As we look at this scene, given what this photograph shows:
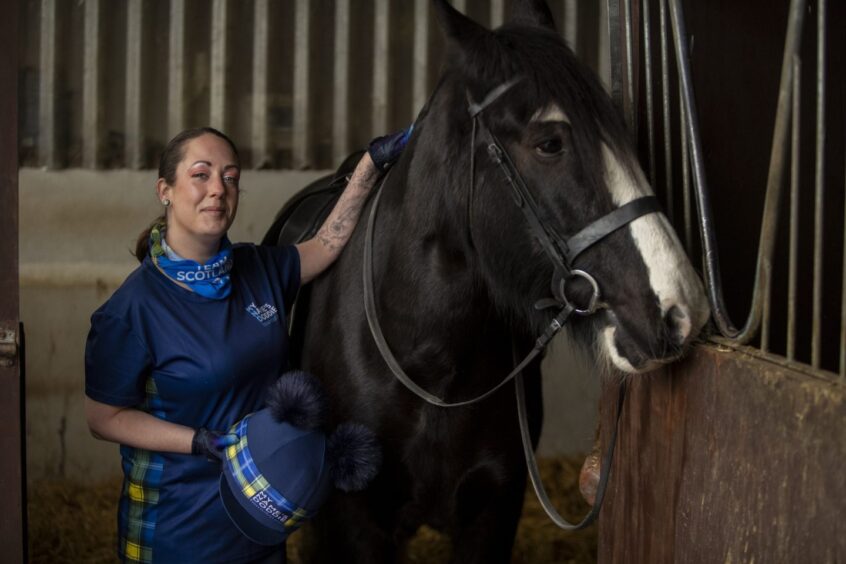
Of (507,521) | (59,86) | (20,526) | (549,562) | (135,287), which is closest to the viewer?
(20,526)

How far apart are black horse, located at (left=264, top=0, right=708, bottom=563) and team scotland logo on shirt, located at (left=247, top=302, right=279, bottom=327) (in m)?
0.21

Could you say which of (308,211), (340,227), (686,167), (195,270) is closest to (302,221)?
(308,211)

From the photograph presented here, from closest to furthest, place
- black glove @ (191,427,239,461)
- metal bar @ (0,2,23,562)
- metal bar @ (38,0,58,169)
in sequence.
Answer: metal bar @ (0,2,23,562)
black glove @ (191,427,239,461)
metal bar @ (38,0,58,169)

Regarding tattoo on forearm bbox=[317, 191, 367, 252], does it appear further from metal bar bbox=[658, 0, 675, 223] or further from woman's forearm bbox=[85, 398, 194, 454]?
metal bar bbox=[658, 0, 675, 223]

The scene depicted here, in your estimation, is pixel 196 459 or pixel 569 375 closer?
pixel 196 459

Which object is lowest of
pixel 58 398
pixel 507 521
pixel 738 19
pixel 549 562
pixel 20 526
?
pixel 549 562

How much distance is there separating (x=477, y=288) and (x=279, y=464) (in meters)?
0.60

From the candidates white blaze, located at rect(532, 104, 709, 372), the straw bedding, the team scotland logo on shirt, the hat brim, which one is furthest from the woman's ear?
the straw bedding

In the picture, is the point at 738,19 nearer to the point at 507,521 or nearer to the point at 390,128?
the point at 507,521

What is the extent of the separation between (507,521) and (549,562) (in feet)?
4.05

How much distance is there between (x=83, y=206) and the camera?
173 inches

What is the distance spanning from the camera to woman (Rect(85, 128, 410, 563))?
7.14ft

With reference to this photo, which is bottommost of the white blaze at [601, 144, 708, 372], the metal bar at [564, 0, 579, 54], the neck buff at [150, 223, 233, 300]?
the neck buff at [150, 223, 233, 300]

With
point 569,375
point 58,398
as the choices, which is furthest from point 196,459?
point 569,375
